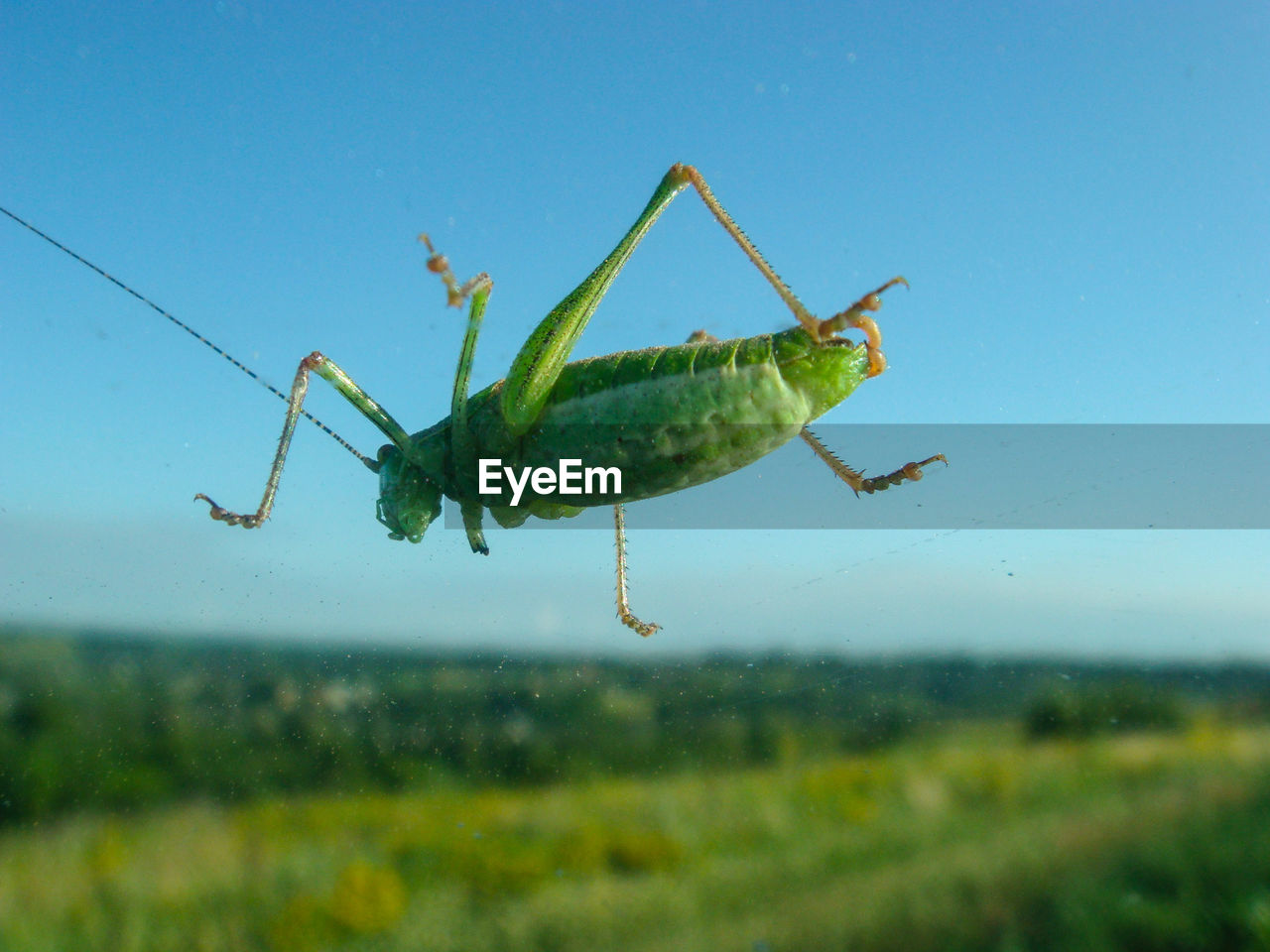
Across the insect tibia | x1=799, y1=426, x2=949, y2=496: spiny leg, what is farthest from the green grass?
the insect tibia

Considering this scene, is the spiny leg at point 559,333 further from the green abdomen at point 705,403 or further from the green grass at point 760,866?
the green grass at point 760,866

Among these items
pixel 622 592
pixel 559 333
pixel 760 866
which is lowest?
pixel 760 866

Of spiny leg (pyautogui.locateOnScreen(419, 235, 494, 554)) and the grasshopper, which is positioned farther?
spiny leg (pyautogui.locateOnScreen(419, 235, 494, 554))

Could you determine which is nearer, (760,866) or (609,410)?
(609,410)

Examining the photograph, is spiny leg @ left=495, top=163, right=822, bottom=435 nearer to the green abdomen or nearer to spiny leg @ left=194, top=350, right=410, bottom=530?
the green abdomen

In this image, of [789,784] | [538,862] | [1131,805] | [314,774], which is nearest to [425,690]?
[314,774]

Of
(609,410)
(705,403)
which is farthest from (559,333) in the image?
(705,403)

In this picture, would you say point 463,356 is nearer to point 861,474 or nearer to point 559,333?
point 559,333

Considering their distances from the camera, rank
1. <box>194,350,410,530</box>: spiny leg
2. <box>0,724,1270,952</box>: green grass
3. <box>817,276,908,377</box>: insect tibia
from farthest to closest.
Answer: <box>0,724,1270,952</box>: green grass
<box>194,350,410,530</box>: spiny leg
<box>817,276,908,377</box>: insect tibia
